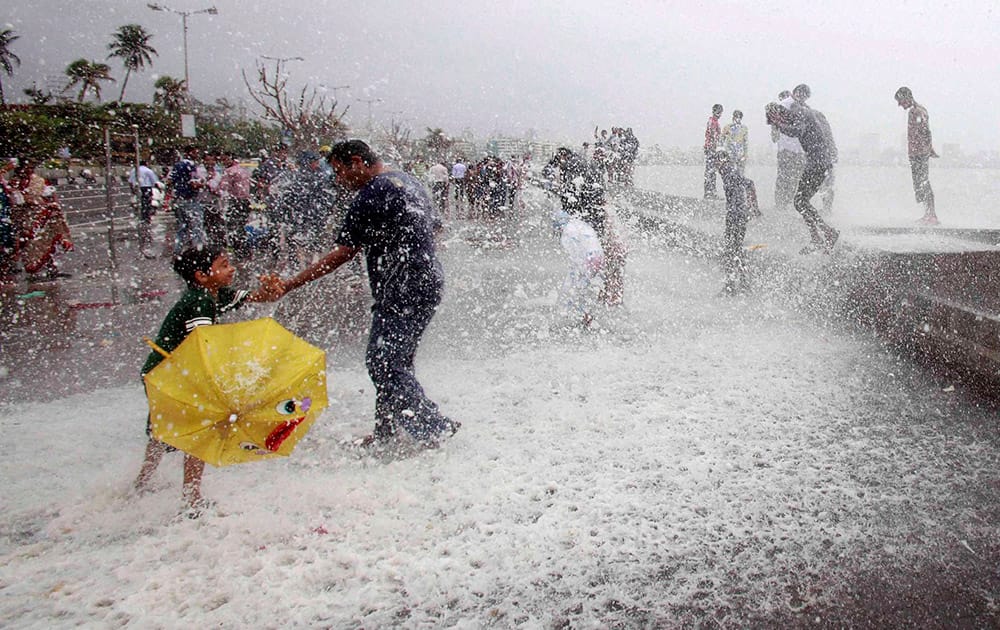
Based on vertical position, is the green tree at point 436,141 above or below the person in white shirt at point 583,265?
above

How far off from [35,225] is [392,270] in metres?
8.54

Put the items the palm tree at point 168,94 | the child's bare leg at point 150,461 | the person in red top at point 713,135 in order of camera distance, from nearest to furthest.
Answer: the child's bare leg at point 150,461, the person in red top at point 713,135, the palm tree at point 168,94

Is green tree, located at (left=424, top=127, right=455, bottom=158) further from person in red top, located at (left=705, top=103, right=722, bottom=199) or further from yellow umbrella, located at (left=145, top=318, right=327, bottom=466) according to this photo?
yellow umbrella, located at (left=145, top=318, right=327, bottom=466)

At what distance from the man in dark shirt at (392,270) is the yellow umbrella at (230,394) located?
0.70 m

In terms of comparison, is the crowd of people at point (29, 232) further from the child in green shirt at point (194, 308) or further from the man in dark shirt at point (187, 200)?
the child in green shirt at point (194, 308)

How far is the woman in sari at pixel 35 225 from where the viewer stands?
929 cm

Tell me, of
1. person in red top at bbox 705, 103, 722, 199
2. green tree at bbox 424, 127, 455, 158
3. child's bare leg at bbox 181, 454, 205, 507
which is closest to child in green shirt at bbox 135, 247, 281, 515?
child's bare leg at bbox 181, 454, 205, 507

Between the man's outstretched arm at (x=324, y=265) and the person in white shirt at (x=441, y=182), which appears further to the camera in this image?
the person in white shirt at (x=441, y=182)

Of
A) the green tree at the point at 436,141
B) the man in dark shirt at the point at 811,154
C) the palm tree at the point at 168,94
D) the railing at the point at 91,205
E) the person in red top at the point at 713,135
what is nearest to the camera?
the man in dark shirt at the point at 811,154

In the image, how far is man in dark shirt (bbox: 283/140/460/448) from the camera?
346cm

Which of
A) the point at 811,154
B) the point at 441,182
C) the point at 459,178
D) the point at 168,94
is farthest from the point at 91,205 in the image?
the point at 168,94

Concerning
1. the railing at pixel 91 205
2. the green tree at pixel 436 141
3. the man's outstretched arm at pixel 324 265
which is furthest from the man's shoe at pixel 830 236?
the green tree at pixel 436 141

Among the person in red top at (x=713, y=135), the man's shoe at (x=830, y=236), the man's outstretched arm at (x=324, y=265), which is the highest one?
the person in red top at (x=713, y=135)

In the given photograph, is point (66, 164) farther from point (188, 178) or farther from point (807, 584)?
point (807, 584)
